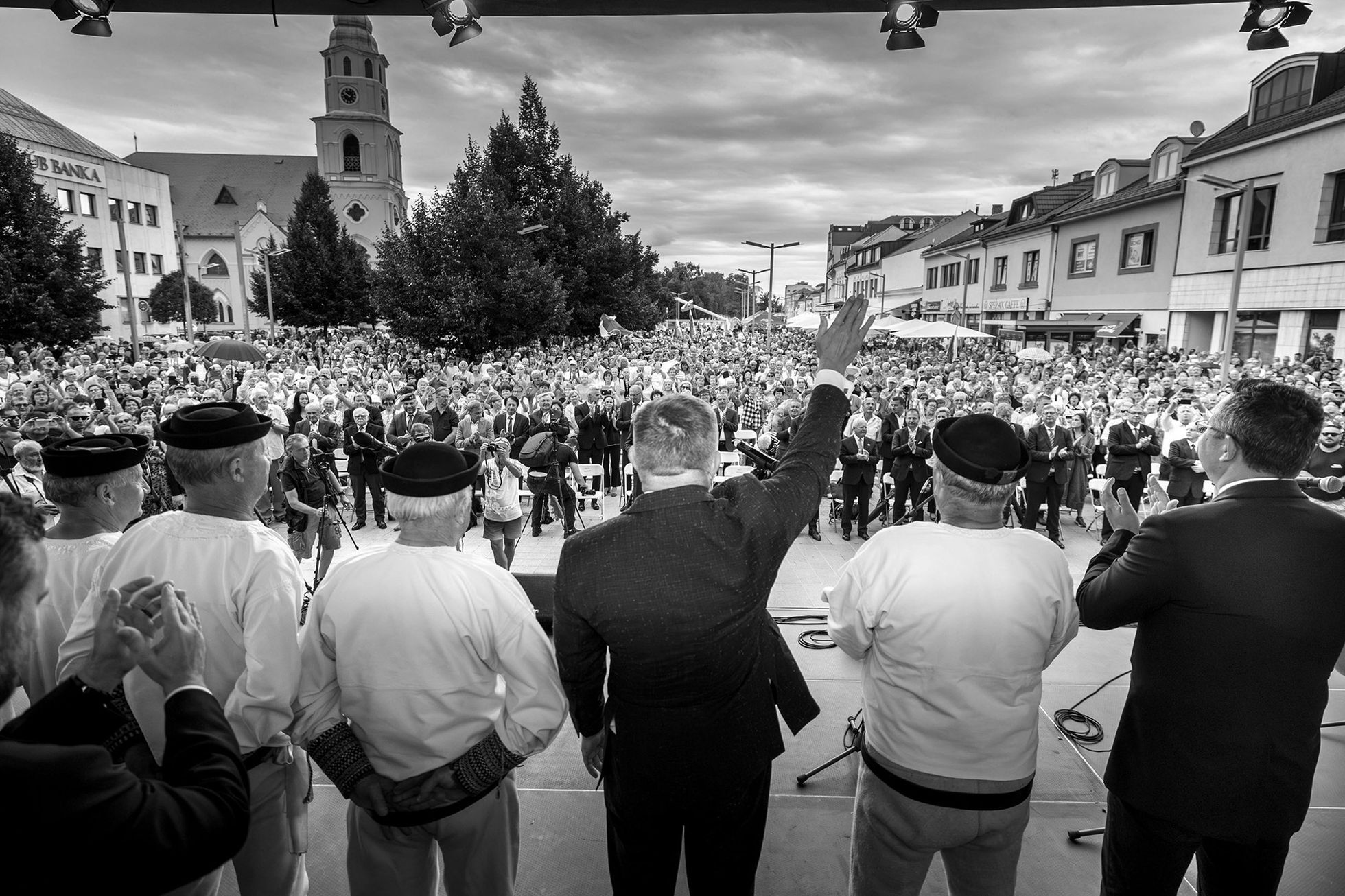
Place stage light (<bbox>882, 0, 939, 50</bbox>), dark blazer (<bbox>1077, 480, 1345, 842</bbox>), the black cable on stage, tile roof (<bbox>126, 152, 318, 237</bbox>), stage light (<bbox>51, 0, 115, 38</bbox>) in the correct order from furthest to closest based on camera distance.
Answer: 1. tile roof (<bbox>126, 152, 318, 237</bbox>)
2. stage light (<bbox>882, 0, 939, 50</bbox>)
3. stage light (<bbox>51, 0, 115, 38</bbox>)
4. the black cable on stage
5. dark blazer (<bbox>1077, 480, 1345, 842</bbox>)

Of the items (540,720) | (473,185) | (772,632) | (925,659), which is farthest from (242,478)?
(473,185)

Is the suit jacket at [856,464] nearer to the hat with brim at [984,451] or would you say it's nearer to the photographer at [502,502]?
the photographer at [502,502]

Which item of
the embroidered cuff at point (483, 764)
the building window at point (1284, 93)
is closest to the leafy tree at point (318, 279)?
the building window at point (1284, 93)

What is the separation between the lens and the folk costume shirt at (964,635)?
218cm

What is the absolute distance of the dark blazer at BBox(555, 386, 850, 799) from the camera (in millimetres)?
1986

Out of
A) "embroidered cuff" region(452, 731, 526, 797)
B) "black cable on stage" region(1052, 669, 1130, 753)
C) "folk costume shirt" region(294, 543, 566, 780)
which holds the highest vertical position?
"folk costume shirt" region(294, 543, 566, 780)

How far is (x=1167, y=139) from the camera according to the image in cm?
2595

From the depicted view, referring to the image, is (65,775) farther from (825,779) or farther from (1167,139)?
(1167,139)

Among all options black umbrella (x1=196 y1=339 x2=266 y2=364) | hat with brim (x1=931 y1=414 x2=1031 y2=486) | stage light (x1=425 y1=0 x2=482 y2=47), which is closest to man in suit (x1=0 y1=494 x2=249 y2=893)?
hat with brim (x1=931 y1=414 x2=1031 y2=486)

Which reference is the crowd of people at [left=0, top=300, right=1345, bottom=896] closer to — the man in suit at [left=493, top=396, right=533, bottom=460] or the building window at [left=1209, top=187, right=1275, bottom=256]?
the man in suit at [left=493, top=396, right=533, bottom=460]

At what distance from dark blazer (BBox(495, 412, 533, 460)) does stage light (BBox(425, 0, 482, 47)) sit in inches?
204

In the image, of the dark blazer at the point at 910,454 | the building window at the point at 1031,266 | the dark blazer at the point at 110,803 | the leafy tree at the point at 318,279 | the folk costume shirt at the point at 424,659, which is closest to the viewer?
the dark blazer at the point at 110,803

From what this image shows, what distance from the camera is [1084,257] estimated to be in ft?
99.3

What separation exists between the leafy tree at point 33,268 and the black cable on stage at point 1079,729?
1258 inches
